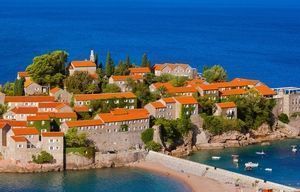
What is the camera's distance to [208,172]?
214 feet

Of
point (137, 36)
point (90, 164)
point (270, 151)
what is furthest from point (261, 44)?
point (90, 164)

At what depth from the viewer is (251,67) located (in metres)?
123

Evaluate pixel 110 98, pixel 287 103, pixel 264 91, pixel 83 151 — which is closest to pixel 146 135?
pixel 110 98

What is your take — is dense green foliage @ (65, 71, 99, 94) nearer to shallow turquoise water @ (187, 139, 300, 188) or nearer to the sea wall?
the sea wall

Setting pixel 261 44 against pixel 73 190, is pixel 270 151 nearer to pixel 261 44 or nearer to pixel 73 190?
pixel 73 190

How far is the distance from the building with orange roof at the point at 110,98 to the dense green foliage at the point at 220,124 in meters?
6.84

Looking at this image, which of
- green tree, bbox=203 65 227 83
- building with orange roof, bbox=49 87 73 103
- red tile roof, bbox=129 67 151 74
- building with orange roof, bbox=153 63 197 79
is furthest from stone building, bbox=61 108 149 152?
green tree, bbox=203 65 227 83

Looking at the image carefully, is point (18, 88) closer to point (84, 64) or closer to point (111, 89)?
point (84, 64)

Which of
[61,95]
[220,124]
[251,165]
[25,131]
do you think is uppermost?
[61,95]

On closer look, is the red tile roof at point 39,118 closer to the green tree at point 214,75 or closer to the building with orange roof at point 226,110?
the building with orange roof at point 226,110

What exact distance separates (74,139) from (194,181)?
34.3 feet

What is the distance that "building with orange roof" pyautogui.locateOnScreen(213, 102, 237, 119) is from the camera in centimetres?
7769

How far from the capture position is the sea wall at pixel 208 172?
60.7 metres

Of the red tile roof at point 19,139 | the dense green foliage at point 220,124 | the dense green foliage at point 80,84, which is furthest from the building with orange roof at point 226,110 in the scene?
the red tile roof at point 19,139
